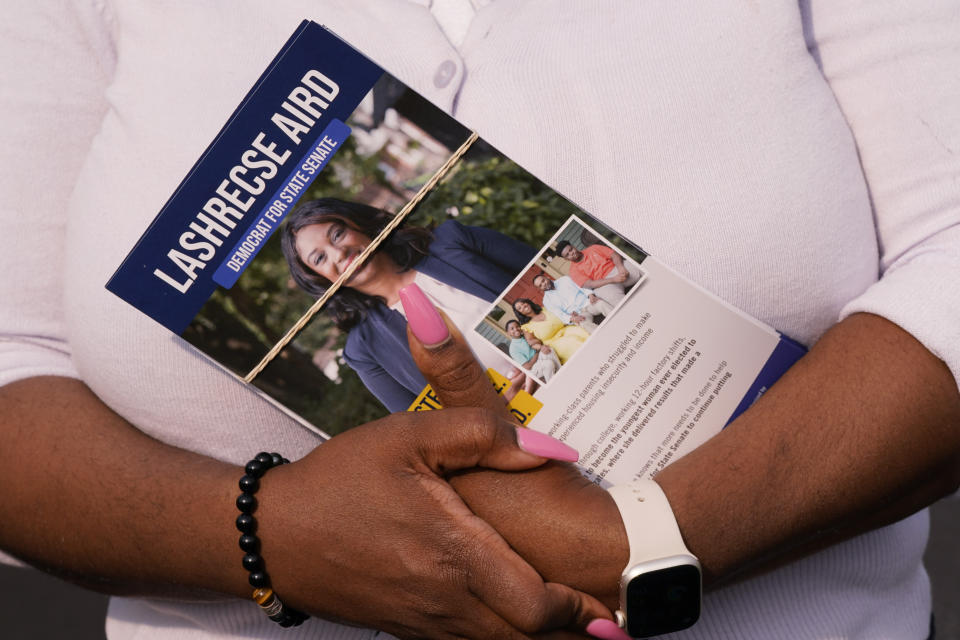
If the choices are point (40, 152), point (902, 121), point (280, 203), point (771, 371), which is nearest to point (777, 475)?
point (771, 371)

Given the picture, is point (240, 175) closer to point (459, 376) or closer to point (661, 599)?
point (459, 376)

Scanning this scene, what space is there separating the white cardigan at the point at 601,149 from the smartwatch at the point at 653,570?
171 millimetres

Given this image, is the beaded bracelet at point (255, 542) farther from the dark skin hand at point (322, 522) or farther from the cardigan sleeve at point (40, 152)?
the cardigan sleeve at point (40, 152)

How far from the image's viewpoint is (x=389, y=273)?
0.78m

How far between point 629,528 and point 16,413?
0.69 meters

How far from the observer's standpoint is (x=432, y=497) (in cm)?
75

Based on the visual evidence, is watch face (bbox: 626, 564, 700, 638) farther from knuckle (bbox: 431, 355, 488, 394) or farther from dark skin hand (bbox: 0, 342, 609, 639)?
knuckle (bbox: 431, 355, 488, 394)

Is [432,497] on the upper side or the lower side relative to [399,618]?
upper

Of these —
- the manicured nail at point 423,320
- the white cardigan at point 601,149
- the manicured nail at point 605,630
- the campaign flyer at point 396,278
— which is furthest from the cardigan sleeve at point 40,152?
the manicured nail at point 605,630

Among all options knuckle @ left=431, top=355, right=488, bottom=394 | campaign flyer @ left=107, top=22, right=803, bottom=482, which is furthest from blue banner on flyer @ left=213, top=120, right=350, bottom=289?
knuckle @ left=431, top=355, right=488, bottom=394

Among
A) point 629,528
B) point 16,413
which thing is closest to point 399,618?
point 629,528

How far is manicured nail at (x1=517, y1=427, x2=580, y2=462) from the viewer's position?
747 millimetres

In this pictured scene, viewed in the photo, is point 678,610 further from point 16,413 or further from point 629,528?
point 16,413

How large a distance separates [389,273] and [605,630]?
41cm
